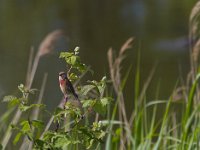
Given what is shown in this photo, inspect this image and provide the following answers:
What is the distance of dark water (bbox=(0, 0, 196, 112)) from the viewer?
9.74 meters

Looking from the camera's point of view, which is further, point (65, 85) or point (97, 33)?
point (97, 33)

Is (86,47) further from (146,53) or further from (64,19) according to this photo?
(64,19)

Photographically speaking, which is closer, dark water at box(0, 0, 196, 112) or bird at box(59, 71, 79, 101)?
bird at box(59, 71, 79, 101)

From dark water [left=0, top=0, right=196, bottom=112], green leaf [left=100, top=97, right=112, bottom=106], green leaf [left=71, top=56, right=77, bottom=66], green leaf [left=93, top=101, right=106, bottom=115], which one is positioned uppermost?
dark water [left=0, top=0, right=196, bottom=112]

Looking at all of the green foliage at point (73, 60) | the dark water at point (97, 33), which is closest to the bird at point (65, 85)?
the green foliage at point (73, 60)

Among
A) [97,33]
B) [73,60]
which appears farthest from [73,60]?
[97,33]

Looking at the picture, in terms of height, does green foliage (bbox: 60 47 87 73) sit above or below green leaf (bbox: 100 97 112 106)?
above

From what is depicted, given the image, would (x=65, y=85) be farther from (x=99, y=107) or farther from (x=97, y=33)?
(x=97, y=33)

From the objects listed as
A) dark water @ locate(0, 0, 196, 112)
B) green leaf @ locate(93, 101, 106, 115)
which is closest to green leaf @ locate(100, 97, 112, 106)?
green leaf @ locate(93, 101, 106, 115)

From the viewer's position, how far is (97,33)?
14.2m

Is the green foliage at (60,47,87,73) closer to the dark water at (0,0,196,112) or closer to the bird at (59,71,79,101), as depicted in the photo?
the bird at (59,71,79,101)

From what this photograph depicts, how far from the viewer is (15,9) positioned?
1579cm

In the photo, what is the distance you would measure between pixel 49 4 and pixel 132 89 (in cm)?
873

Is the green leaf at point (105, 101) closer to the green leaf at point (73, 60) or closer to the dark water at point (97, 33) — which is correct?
the green leaf at point (73, 60)
